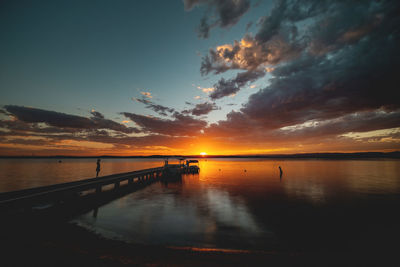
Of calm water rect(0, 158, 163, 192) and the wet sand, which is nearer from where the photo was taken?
the wet sand

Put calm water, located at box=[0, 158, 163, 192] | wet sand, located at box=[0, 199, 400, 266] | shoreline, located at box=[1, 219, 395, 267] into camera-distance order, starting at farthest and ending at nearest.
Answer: calm water, located at box=[0, 158, 163, 192] < wet sand, located at box=[0, 199, 400, 266] < shoreline, located at box=[1, 219, 395, 267]

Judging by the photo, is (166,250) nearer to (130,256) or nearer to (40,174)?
(130,256)

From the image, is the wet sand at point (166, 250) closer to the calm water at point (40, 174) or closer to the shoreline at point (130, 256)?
the shoreline at point (130, 256)

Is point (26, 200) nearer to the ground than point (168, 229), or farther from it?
farther from it

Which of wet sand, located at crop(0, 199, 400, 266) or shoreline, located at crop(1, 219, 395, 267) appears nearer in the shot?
shoreline, located at crop(1, 219, 395, 267)

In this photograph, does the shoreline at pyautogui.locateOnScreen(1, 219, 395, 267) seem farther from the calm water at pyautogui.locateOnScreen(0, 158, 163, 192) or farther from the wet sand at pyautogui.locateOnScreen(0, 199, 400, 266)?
the calm water at pyautogui.locateOnScreen(0, 158, 163, 192)

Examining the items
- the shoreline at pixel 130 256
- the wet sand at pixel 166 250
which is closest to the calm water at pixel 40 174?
the wet sand at pixel 166 250

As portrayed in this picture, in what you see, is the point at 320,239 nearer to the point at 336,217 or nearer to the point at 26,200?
the point at 336,217

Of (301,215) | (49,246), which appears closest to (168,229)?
(49,246)

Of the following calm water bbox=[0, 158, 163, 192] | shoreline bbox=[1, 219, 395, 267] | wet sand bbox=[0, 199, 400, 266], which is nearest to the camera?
shoreline bbox=[1, 219, 395, 267]

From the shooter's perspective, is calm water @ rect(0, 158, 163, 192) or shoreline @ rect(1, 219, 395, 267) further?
calm water @ rect(0, 158, 163, 192)

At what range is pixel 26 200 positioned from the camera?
12.6m

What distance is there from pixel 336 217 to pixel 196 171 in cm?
4865

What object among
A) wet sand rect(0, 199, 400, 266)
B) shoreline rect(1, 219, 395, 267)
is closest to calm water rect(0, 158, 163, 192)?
wet sand rect(0, 199, 400, 266)
